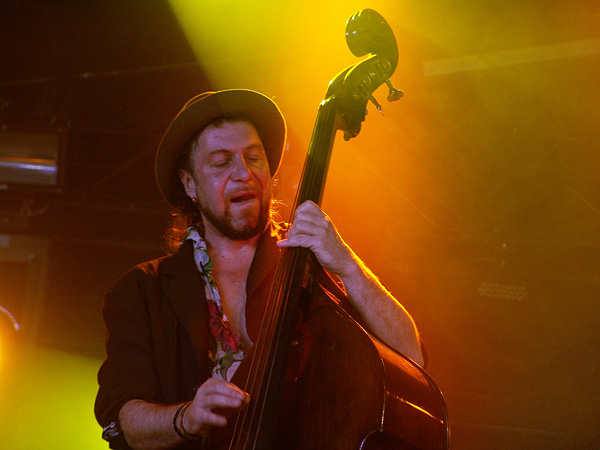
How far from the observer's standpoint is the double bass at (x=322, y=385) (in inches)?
59.5

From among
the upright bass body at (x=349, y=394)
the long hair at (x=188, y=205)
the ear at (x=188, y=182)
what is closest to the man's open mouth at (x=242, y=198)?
the long hair at (x=188, y=205)

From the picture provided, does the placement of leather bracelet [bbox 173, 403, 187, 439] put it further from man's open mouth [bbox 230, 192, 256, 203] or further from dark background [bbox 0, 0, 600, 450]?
dark background [bbox 0, 0, 600, 450]

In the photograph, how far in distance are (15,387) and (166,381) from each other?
8.48 ft

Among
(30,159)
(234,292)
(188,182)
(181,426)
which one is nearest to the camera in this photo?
(181,426)

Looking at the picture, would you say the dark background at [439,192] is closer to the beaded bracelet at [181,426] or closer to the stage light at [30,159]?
the stage light at [30,159]

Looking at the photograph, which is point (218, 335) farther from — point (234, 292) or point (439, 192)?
point (439, 192)

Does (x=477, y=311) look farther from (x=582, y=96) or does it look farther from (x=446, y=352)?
(x=582, y=96)

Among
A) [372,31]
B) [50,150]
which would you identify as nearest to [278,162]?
[372,31]

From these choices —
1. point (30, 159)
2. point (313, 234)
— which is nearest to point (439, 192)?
point (313, 234)

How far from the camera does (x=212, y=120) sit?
278 cm

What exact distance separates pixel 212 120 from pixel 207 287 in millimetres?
788

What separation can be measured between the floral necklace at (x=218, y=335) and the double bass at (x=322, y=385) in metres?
0.51

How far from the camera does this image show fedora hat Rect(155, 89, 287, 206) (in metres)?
2.74

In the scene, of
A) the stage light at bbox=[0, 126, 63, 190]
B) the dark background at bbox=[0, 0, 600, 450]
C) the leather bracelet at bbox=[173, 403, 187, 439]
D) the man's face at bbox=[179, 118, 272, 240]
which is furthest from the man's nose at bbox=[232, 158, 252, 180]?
the stage light at bbox=[0, 126, 63, 190]
